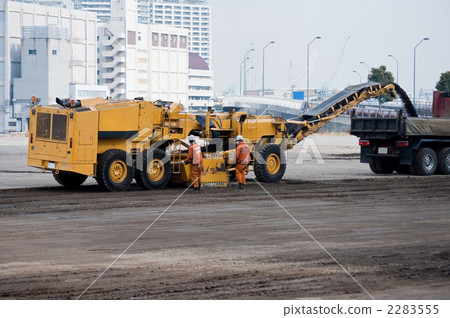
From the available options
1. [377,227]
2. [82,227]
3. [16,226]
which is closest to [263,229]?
[377,227]

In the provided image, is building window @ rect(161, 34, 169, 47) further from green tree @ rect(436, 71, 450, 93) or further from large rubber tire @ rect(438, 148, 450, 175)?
large rubber tire @ rect(438, 148, 450, 175)

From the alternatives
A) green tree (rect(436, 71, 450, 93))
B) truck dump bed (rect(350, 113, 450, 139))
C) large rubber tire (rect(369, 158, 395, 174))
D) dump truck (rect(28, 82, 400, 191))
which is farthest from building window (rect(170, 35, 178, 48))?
dump truck (rect(28, 82, 400, 191))

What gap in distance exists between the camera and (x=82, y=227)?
1484 centimetres

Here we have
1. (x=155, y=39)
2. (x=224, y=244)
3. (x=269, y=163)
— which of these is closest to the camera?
(x=224, y=244)

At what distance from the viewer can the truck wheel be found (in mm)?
28219

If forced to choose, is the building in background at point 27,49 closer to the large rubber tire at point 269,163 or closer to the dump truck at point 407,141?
the dump truck at point 407,141

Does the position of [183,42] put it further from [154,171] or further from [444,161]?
[154,171]

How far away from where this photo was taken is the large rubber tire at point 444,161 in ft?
94.1

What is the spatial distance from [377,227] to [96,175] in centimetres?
891

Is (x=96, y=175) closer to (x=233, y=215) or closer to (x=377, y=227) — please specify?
(x=233, y=215)

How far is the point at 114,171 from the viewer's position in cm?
2148

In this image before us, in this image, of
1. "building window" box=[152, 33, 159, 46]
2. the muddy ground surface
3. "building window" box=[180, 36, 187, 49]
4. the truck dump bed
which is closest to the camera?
the muddy ground surface

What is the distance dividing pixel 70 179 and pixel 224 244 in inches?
432

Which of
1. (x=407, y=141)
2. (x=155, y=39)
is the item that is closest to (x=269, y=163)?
(x=407, y=141)
